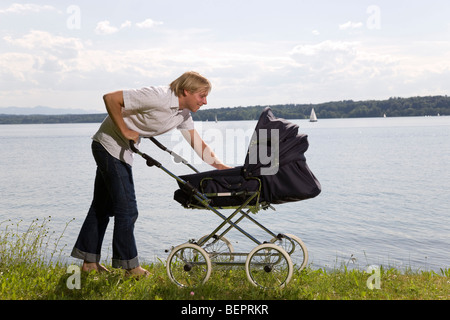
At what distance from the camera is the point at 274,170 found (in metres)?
4.36

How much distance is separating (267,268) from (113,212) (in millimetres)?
1438

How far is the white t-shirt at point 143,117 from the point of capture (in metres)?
4.31

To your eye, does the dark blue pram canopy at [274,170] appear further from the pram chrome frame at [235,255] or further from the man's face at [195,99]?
the man's face at [195,99]

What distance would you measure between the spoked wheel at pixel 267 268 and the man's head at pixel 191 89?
1249 millimetres

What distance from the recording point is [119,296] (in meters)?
4.25

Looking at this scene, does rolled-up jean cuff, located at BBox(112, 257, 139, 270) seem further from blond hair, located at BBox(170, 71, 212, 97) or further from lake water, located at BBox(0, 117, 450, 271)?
blond hair, located at BBox(170, 71, 212, 97)

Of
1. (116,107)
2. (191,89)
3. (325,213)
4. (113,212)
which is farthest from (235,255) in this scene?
(325,213)

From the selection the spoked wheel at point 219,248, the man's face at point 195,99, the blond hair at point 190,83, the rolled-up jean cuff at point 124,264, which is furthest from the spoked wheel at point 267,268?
the blond hair at point 190,83

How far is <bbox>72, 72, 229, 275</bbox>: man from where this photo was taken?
4.34m

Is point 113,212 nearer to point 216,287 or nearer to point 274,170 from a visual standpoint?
point 216,287

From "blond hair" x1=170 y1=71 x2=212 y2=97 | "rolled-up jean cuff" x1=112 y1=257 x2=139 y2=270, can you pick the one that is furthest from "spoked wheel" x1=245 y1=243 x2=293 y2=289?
"blond hair" x1=170 y1=71 x2=212 y2=97

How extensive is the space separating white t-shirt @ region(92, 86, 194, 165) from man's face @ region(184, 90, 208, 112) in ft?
0.31

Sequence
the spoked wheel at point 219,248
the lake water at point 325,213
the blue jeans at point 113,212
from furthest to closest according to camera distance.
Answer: the lake water at point 325,213, the spoked wheel at point 219,248, the blue jeans at point 113,212
